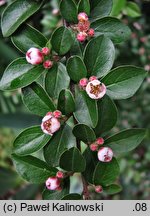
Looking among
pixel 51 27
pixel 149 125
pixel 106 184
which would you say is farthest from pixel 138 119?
pixel 106 184

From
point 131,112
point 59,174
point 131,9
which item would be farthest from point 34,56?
point 131,112

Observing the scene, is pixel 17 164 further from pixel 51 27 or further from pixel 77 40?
pixel 51 27

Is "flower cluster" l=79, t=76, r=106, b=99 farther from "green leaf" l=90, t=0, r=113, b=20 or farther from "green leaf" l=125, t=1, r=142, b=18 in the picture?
"green leaf" l=125, t=1, r=142, b=18

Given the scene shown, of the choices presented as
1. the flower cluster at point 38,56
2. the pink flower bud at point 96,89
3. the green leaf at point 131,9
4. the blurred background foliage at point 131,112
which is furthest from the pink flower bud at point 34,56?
the blurred background foliage at point 131,112

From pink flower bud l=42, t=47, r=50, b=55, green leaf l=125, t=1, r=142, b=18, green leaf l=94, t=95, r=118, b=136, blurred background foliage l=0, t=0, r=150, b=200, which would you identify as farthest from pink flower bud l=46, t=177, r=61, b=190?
blurred background foliage l=0, t=0, r=150, b=200

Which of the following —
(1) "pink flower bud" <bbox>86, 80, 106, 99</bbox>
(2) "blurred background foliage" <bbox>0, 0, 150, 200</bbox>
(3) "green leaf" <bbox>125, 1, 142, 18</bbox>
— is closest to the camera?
(1) "pink flower bud" <bbox>86, 80, 106, 99</bbox>
